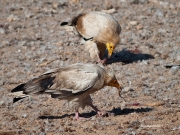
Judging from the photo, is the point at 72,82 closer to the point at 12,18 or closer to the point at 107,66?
the point at 107,66

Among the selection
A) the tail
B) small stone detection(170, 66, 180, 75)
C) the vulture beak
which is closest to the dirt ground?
small stone detection(170, 66, 180, 75)

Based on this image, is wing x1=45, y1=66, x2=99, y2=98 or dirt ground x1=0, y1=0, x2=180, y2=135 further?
wing x1=45, y1=66, x2=99, y2=98

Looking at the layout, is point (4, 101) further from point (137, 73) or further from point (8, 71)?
point (137, 73)

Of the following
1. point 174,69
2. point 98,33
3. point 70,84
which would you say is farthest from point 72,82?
point 98,33

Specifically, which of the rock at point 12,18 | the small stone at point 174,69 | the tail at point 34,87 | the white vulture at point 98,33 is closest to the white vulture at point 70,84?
the tail at point 34,87

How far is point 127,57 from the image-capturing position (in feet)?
47.7

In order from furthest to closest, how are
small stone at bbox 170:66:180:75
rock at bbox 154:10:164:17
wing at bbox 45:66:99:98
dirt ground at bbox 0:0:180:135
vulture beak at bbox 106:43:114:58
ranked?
rock at bbox 154:10:164:17
vulture beak at bbox 106:43:114:58
small stone at bbox 170:66:180:75
wing at bbox 45:66:99:98
dirt ground at bbox 0:0:180:135

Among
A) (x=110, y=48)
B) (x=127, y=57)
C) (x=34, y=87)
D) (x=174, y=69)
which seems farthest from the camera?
(x=127, y=57)

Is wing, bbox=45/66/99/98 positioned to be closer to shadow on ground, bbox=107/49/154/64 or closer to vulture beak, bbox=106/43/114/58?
vulture beak, bbox=106/43/114/58

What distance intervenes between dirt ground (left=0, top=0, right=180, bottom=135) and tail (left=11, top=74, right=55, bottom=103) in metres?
0.43

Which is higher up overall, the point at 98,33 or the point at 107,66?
the point at 98,33

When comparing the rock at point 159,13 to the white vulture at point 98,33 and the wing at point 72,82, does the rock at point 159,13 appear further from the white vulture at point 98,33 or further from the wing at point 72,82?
the wing at point 72,82

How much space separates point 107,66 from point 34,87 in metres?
4.20

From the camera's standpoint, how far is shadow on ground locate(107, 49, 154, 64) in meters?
14.4
